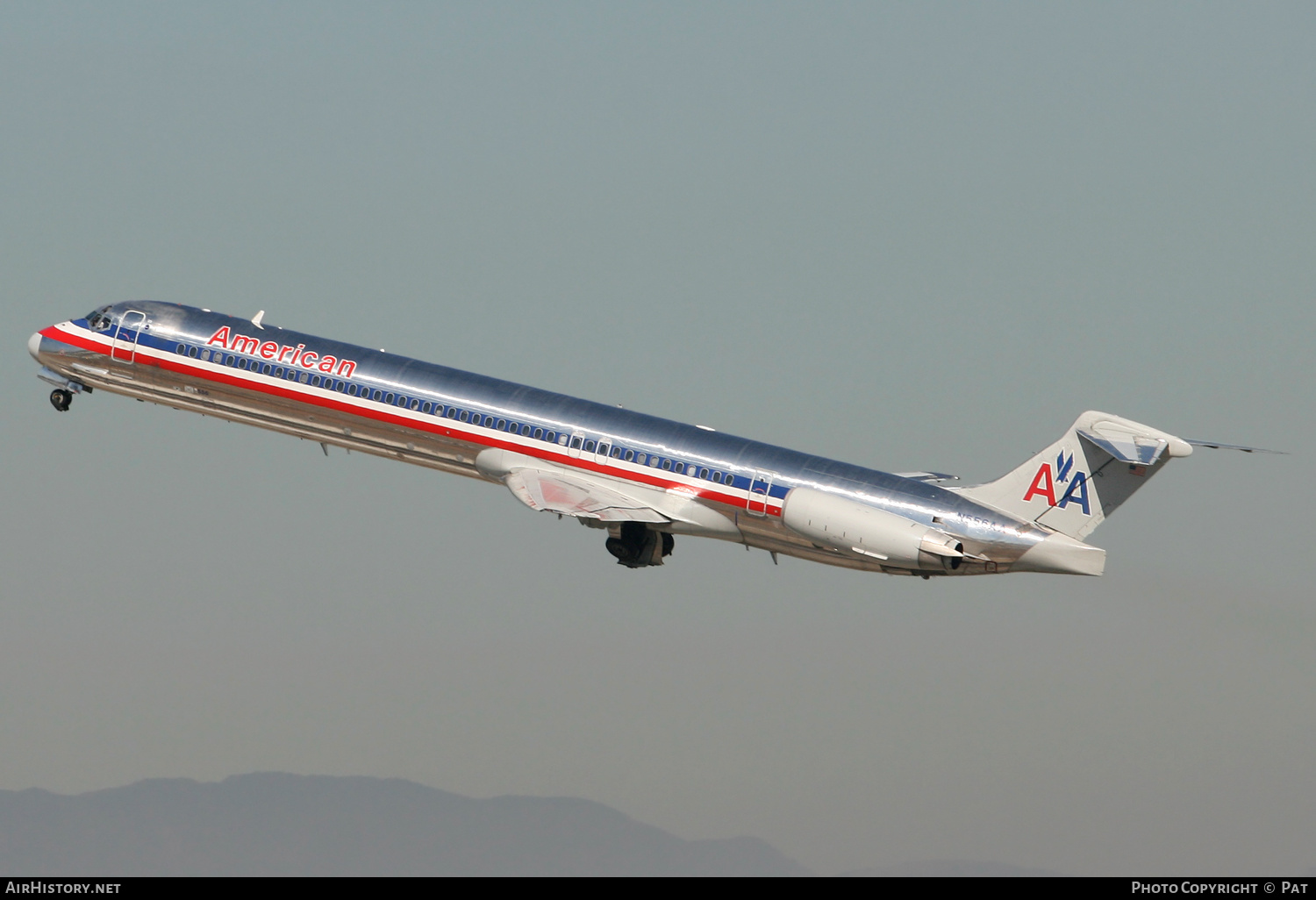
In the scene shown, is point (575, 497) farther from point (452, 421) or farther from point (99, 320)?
point (99, 320)

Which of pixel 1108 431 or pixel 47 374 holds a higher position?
pixel 47 374

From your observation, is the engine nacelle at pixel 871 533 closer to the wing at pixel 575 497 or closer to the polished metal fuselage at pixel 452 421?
the polished metal fuselage at pixel 452 421

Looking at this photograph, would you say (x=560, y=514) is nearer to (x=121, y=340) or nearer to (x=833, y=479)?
(x=833, y=479)

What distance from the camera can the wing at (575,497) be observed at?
Result: 161ft

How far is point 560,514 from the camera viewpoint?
1924 inches

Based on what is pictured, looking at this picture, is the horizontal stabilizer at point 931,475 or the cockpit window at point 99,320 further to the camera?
the cockpit window at point 99,320

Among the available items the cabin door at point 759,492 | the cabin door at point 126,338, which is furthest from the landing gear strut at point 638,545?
the cabin door at point 126,338

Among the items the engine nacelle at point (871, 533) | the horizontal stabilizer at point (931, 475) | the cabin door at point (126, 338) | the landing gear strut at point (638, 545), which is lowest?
the engine nacelle at point (871, 533)

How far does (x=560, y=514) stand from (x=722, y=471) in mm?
4624

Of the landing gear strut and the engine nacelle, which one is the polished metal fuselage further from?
the landing gear strut

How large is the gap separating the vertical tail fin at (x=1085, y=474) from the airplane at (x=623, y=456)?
1.7 inches

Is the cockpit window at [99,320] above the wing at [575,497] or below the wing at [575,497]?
above

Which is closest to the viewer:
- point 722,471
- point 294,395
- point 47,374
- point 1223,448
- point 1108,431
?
point 1223,448
